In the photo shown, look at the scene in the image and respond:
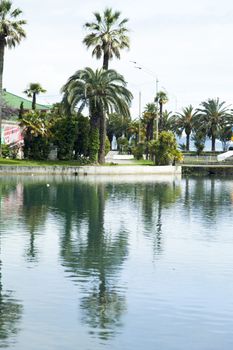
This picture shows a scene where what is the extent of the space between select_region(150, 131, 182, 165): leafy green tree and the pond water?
180 feet

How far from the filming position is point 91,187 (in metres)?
67.4

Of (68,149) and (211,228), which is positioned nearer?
(211,228)

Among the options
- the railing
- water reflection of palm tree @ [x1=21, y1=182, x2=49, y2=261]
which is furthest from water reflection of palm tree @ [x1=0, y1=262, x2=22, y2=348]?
the railing

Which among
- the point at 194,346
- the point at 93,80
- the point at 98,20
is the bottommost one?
the point at 194,346

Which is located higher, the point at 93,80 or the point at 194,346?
the point at 93,80

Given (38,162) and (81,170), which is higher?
(38,162)

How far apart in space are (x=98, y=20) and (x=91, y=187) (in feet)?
116

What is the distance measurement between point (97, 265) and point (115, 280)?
2.54m

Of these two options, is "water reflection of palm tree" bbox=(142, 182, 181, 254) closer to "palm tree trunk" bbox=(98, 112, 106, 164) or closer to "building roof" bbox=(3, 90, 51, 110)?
"palm tree trunk" bbox=(98, 112, 106, 164)

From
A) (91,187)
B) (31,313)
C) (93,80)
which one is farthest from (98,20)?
(31,313)

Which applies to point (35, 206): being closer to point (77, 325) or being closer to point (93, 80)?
point (77, 325)

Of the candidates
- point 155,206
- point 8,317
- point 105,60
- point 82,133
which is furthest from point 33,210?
point 82,133

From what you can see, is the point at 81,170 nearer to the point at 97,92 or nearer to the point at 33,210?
the point at 97,92

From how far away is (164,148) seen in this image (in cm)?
9931
